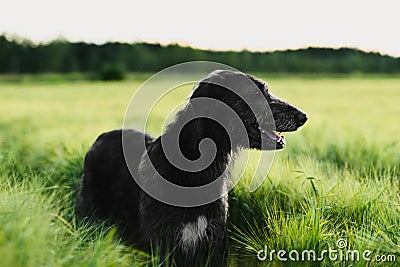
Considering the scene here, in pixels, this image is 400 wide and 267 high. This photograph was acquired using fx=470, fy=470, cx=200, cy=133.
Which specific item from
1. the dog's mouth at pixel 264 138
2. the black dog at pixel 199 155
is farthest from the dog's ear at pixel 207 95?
the dog's mouth at pixel 264 138

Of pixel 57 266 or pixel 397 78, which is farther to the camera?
pixel 397 78

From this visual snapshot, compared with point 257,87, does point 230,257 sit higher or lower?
lower

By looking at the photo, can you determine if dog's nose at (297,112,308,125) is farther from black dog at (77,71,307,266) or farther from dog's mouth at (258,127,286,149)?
dog's mouth at (258,127,286,149)

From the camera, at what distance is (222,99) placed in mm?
3730

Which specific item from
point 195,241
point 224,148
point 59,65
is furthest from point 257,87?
point 59,65

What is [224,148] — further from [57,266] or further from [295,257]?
[57,266]

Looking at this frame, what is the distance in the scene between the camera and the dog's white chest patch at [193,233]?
12.5 feet

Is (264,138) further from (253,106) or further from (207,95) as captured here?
(207,95)

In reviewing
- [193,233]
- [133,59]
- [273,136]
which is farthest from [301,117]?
[133,59]

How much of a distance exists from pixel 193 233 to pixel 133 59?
36.7 m

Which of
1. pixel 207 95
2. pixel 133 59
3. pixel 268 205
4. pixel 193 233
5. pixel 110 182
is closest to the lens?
pixel 207 95

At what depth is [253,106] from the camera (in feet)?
12.4

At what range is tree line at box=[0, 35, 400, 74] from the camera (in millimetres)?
31078

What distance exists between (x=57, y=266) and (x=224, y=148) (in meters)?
1.67
